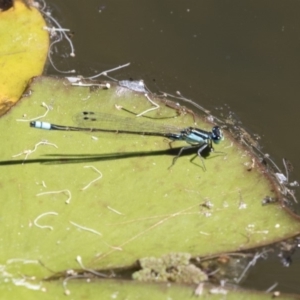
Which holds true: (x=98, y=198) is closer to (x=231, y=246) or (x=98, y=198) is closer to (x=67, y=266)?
(x=67, y=266)

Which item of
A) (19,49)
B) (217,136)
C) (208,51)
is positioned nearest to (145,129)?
(217,136)

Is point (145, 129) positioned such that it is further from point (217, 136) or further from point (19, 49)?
point (19, 49)

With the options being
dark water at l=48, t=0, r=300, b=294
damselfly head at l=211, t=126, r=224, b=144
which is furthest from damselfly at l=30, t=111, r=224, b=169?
dark water at l=48, t=0, r=300, b=294

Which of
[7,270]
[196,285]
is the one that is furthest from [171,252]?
[7,270]

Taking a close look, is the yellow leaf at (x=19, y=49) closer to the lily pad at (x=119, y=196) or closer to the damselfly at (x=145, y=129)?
the lily pad at (x=119, y=196)

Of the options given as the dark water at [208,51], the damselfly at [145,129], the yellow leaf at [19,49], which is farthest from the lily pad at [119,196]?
the dark water at [208,51]

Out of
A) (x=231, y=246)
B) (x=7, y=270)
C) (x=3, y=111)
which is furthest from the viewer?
(x=3, y=111)
